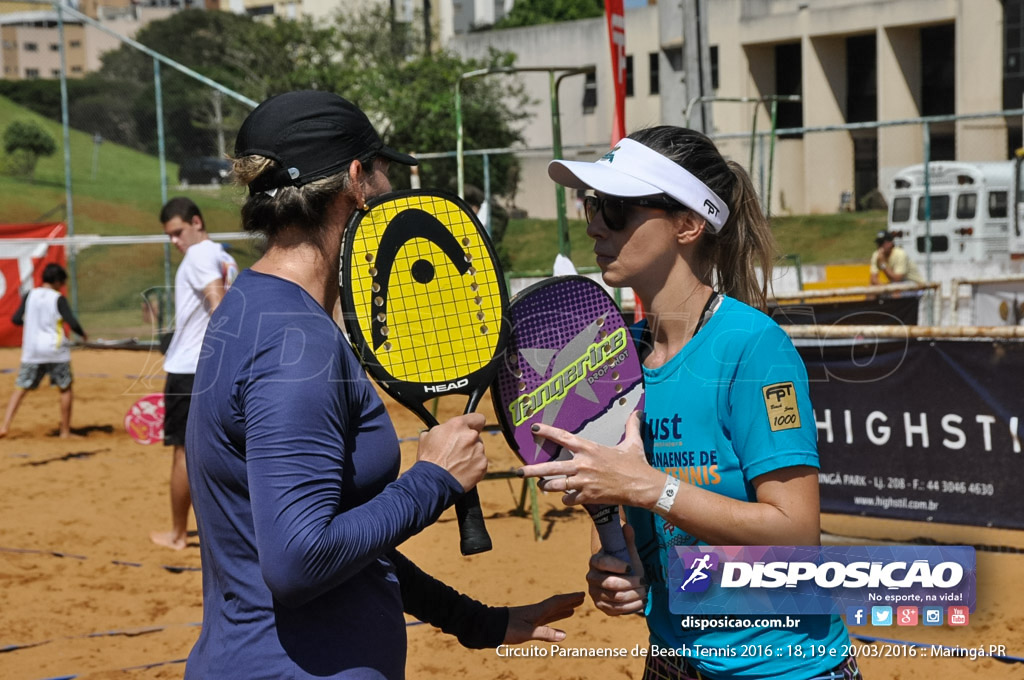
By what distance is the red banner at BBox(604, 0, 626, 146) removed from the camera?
20.0ft

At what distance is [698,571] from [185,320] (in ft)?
16.7

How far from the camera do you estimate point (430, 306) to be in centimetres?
224

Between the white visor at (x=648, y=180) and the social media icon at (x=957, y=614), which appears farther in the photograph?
the social media icon at (x=957, y=614)

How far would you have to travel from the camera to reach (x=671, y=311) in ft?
7.71

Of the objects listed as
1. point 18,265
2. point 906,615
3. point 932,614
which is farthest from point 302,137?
point 18,265

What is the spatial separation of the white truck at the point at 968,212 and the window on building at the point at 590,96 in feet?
62.2

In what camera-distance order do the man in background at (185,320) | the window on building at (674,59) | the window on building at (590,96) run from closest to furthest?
the man in background at (185,320), the window on building at (674,59), the window on building at (590,96)

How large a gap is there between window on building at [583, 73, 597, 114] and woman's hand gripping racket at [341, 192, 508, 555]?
36495 mm

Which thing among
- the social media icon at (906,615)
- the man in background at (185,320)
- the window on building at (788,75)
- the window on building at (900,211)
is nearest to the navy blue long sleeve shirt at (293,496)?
the social media icon at (906,615)

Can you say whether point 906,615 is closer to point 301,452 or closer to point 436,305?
point 436,305

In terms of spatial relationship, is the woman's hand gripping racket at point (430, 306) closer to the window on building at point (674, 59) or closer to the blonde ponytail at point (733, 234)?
the blonde ponytail at point (733, 234)

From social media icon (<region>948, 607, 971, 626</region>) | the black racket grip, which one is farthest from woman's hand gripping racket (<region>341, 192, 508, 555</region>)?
social media icon (<region>948, 607, 971, 626</region>)

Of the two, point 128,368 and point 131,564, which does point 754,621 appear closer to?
point 131,564

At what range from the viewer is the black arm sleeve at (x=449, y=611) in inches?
94.6
